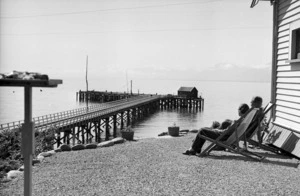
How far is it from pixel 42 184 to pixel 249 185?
2.97m

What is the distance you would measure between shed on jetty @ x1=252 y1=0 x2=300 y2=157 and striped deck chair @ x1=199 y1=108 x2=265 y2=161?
3.47ft

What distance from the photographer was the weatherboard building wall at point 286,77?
26.8 ft

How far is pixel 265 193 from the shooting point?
489 centimetres

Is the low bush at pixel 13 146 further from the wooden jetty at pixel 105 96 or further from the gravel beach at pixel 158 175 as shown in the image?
the wooden jetty at pixel 105 96

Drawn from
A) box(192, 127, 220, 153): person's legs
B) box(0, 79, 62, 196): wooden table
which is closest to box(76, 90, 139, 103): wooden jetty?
box(192, 127, 220, 153): person's legs

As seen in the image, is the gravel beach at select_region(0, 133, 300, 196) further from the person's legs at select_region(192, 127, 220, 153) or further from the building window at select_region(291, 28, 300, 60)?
the building window at select_region(291, 28, 300, 60)

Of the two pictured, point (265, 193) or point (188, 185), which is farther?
point (188, 185)

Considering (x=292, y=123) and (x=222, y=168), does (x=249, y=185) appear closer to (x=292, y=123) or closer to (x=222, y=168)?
(x=222, y=168)

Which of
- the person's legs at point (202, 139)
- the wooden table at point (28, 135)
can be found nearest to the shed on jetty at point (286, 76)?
the person's legs at point (202, 139)

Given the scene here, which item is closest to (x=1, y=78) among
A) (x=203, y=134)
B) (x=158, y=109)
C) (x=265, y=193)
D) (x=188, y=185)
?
(x=188, y=185)

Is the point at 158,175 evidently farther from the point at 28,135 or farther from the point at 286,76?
the point at 286,76

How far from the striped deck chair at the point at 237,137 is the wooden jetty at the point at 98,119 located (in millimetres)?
3493

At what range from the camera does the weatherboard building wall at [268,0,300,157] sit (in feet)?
26.8

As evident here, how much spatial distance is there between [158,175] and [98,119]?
82.4ft
